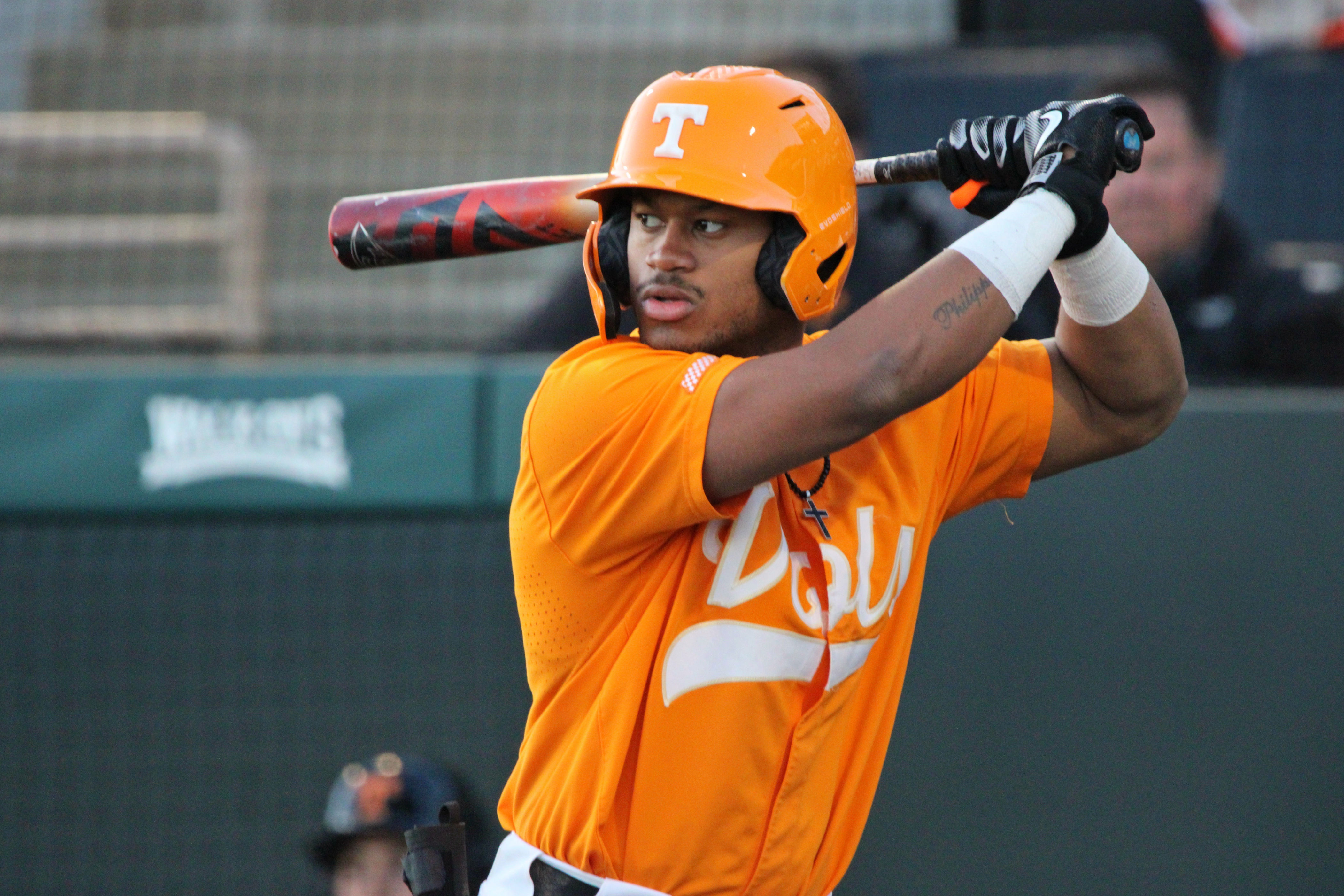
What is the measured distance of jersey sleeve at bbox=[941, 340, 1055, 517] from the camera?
81.7 inches

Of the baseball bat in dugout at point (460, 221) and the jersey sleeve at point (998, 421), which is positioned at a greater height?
the baseball bat in dugout at point (460, 221)

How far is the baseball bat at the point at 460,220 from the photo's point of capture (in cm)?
216

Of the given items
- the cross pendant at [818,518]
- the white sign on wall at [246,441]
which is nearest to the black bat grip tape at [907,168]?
the cross pendant at [818,518]

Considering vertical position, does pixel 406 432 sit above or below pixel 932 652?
above

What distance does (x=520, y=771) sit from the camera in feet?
6.37

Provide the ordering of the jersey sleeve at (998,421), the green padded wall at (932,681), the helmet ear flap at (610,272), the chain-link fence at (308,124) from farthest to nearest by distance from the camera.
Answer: the chain-link fence at (308,124)
the green padded wall at (932,681)
the jersey sleeve at (998,421)
the helmet ear flap at (610,272)

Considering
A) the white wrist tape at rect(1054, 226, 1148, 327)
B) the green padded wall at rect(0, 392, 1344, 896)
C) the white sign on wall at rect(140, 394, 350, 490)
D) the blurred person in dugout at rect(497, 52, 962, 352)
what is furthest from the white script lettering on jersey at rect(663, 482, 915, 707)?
the white sign on wall at rect(140, 394, 350, 490)

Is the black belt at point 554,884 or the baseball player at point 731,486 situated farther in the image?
the black belt at point 554,884

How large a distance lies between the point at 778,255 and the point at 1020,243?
317mm

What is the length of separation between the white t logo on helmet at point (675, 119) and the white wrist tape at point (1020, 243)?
39 cm

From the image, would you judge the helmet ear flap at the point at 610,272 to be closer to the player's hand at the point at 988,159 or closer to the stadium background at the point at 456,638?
the player's hand at the point at 988,159

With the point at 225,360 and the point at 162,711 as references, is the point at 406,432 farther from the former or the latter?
the point at 162,711

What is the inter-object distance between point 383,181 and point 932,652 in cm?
343

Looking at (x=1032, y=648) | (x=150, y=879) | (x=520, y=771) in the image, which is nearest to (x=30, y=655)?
(x=150, y=879)
